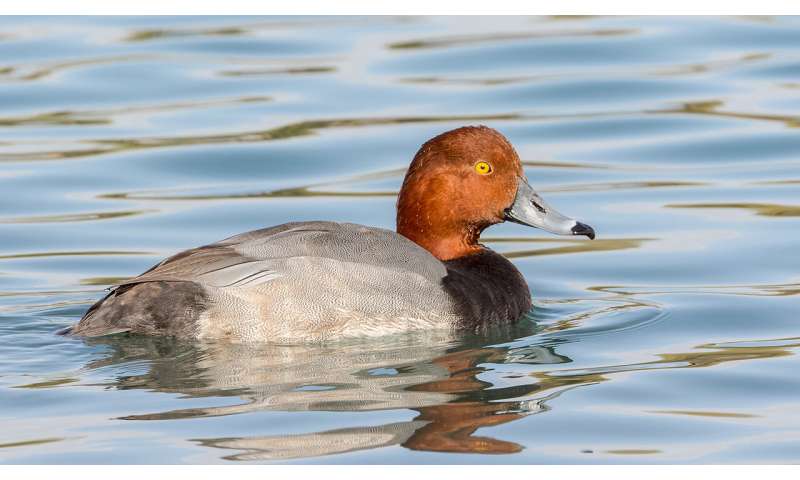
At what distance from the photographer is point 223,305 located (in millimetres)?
7336

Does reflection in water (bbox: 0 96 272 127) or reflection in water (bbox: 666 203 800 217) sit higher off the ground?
reflection in water (bbox: 0 96 272 127)

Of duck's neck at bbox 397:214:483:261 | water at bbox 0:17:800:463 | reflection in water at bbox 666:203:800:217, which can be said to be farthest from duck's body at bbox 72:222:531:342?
reflection in water at bbox 666:203:800:217

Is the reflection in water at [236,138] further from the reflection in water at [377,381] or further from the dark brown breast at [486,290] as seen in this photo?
the reflection in water at [377,381]

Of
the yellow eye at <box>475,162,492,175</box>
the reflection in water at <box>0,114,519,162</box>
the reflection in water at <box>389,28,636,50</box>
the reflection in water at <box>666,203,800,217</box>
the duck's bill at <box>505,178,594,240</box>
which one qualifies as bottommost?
the reflection in water at <box>666,203,800,217</box>

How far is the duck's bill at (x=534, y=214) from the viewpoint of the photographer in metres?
8.28

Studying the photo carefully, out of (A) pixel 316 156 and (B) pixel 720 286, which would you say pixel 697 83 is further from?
(B) pixel 720 286

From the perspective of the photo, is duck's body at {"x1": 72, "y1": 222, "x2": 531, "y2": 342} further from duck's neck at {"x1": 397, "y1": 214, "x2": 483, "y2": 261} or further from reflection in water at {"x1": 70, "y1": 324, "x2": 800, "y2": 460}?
duck's neck at {"x1": 397, "y1": 214, "x2": 483, "y2": 261}

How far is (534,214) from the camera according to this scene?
8.31 meters

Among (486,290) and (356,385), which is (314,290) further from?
(486,290)

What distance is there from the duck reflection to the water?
18 mm

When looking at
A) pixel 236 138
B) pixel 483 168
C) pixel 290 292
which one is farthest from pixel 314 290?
pixel 236 138

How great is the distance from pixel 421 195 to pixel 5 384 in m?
2.40

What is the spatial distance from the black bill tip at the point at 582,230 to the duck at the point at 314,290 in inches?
0.4

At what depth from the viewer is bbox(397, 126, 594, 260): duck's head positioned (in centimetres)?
811
